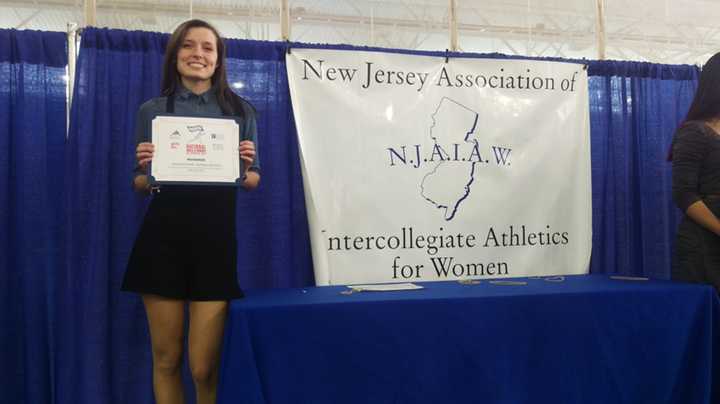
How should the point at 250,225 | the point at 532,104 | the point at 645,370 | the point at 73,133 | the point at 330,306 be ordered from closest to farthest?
the point at 330,306, the point at 645,370, the point at 73,133, the point at 250,225, the point at 532,104

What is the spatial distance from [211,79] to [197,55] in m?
0.11

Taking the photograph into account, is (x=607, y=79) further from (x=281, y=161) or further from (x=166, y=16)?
(x=166, y=16)

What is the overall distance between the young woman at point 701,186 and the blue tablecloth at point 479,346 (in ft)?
0.65

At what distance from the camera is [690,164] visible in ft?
6.99

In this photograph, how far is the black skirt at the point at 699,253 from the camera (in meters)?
2.07

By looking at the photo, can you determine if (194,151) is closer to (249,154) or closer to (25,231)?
(249,154)

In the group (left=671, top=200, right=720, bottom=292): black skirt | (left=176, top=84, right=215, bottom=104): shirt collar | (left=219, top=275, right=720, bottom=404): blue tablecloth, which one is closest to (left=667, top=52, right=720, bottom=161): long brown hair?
(left=671, top=200, right=720, bottom=292): black skirt

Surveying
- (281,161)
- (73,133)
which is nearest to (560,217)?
(281,161)

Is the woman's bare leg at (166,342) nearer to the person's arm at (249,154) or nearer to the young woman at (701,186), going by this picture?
the person's arm at (249,154)

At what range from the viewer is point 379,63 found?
2.53 metres

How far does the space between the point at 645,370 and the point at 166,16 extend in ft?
7.79

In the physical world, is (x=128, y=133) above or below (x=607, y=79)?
below

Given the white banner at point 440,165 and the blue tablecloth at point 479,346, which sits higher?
the white banner at point 440,165

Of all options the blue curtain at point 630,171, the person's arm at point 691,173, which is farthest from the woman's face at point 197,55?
the blue curtain at point 630,171
